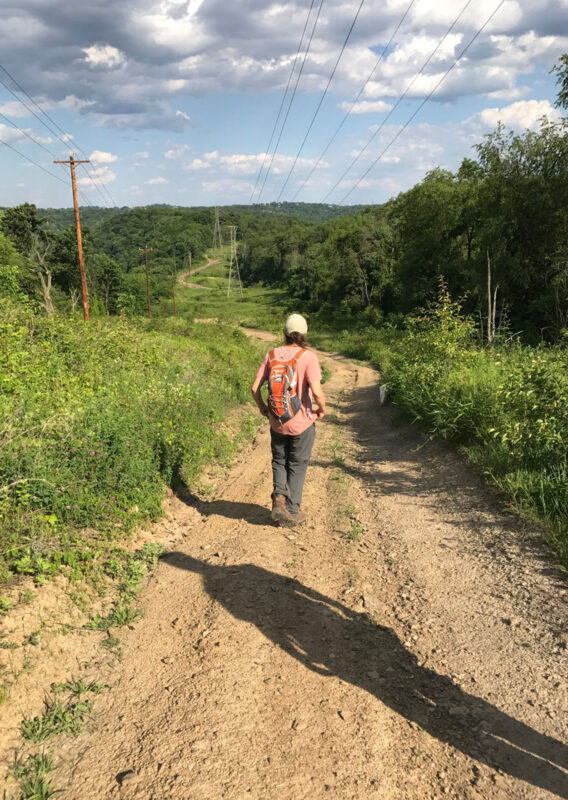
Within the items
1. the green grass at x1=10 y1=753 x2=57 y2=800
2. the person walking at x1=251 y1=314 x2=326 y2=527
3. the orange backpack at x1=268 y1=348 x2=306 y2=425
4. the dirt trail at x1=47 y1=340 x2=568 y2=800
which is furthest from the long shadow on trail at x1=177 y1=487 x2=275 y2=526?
the green grass at x1=10 y1=753 x2=57 y2=800

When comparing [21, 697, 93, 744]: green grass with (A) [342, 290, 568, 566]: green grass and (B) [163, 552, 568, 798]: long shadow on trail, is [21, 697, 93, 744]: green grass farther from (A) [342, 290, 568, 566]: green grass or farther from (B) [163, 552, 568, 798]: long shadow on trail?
(A) [342, 290, 568, 566]: green grass

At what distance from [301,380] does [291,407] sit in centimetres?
28

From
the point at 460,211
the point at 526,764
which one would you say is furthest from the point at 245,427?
the point at 460,211

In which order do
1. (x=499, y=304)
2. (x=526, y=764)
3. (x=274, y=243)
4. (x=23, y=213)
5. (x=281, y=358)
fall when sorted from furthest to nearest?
(x=274, y=243)
(x=23, y=213)
(x=499, y=304)
(x=281, y=358)
(x=526, y=764)

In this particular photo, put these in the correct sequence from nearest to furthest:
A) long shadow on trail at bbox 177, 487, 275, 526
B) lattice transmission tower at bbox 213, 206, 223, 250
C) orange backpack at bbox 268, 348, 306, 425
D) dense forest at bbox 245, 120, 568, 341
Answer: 1. orange backpack at bbox 268, 348, 306, 425
2. long shadow on trail at bbox 177, 487, 275, 526
3. dense forest at bbox 245, 120, 568, 341
4. lattice transmission tower at bbox 213, 206, 223, 250

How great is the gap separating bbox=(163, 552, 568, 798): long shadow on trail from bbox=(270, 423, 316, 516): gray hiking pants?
0.97 metres

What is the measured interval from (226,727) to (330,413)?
1069 centimetres

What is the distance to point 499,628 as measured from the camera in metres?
3.46

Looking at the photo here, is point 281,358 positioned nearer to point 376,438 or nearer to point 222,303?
point 376,438

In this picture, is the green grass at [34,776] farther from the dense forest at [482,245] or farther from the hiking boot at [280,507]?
the dense forest at [482,245]

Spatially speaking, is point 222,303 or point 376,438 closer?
point 376,438

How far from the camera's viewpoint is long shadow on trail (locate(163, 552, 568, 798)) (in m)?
2.45

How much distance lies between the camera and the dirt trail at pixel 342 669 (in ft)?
7.78

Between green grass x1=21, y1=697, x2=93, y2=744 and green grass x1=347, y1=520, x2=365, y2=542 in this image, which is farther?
green grass x1=347, y1=520, x2=365, y2=542
